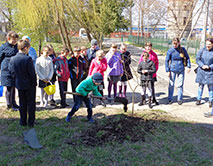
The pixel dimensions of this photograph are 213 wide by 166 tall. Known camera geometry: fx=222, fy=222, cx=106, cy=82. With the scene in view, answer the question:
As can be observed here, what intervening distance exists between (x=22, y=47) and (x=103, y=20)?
1180 cm

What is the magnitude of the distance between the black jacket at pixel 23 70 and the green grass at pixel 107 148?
3.12 ft

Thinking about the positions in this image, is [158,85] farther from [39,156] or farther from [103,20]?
[103,20]

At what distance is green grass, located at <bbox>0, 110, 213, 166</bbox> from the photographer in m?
3.46

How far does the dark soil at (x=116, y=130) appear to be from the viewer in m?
4.16

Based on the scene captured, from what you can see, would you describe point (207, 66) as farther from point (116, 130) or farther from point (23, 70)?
point (23, 70)

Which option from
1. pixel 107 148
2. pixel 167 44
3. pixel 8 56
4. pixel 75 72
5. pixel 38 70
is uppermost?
pixel 8 56

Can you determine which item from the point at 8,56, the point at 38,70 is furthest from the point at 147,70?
the point at 8,56

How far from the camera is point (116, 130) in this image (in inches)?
178

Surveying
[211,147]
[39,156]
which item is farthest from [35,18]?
[211,147]

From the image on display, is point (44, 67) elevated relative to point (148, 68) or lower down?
elevated

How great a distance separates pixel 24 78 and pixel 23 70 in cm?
17

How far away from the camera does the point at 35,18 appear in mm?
12828

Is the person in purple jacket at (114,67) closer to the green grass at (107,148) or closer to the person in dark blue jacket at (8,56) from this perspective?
the green grass at (107,148)

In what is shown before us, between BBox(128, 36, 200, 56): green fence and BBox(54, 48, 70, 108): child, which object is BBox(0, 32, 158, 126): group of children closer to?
BBox(54, 48, 70, 108): child
